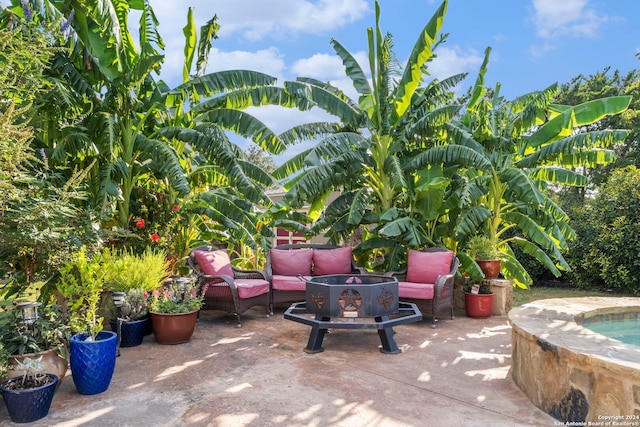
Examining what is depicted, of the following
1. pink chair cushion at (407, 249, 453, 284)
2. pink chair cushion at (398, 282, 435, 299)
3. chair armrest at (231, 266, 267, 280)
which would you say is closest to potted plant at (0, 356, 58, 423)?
chair armrest at (231, 266, 267, 280)

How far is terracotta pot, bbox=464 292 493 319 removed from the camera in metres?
6.09

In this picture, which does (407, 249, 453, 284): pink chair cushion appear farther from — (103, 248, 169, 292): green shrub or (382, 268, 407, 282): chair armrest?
(103, 248, 169, 292): green shrub

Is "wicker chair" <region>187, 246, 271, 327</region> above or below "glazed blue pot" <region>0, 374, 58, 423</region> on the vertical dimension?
above

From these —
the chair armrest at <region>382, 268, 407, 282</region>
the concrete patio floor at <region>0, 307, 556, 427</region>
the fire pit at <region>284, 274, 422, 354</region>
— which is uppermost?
the chair armrest at <region>382, 268, 407, 282</region>

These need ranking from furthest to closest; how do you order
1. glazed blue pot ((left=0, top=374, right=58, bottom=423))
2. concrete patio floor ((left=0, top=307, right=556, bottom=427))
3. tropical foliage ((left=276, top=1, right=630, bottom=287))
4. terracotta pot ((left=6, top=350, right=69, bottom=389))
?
tropical foliage ((left=276, top=1, right=630, bottom=287)), terracotta pot ((left=6, top=350, right=69, bottom=389)), concrete patio floor ((left=0, top=307, right=556, bottom=427)), glazed blue pot ((left=0, top=374, right=58, bottom=423))

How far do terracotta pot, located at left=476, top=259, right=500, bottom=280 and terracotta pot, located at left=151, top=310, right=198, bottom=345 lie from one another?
170 inches

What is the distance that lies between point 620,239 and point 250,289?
7.31 meters

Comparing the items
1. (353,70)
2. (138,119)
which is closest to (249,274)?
(138,119)

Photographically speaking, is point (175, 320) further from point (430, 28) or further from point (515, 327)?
point (430, 28)

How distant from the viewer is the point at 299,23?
18.6 ft

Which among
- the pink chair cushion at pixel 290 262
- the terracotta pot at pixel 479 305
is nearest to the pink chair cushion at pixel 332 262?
the pink chair cushion at pixel 290 262

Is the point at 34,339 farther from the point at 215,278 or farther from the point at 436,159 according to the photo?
the point at 436,159

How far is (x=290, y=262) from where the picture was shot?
655 cm

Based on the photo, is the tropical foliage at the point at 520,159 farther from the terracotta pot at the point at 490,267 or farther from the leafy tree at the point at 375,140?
→ the leafy tree at the point at 375,140
